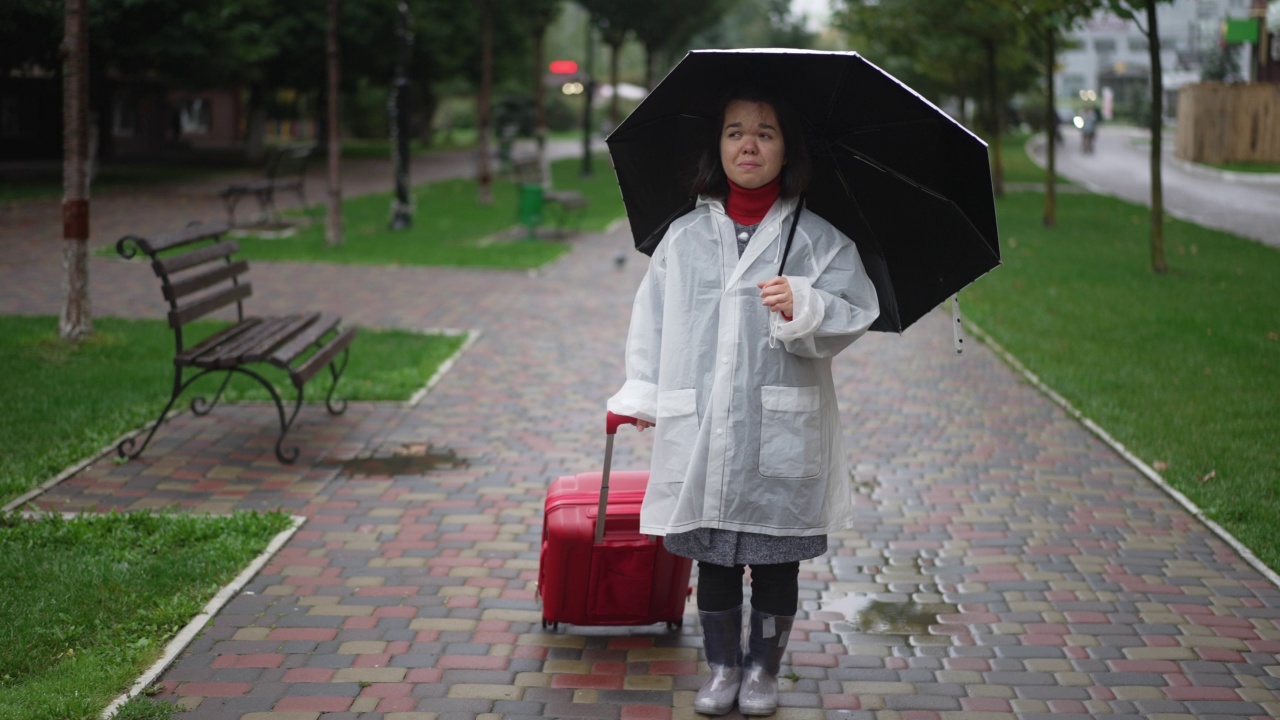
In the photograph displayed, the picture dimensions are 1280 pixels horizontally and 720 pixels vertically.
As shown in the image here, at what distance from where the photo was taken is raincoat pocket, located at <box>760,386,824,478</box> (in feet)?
12.7

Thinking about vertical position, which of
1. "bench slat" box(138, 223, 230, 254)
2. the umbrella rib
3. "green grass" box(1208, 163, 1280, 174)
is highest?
"green grass" box(1208, 163, 1280, 174)

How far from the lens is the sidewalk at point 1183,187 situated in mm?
21745

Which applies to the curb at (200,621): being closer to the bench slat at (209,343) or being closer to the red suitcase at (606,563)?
the red suitcase at (606,563)

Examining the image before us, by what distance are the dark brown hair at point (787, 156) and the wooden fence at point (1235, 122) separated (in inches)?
1475

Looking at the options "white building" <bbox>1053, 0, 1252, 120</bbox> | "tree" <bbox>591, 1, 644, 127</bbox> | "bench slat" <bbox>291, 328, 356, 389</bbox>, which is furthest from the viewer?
"white building" <bbox>1053, 0, 1252, 120</bbox>

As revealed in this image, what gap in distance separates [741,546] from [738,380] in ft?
1.65

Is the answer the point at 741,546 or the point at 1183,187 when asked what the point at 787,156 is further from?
the point at 1183,187

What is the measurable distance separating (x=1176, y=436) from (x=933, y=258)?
407 centimetres

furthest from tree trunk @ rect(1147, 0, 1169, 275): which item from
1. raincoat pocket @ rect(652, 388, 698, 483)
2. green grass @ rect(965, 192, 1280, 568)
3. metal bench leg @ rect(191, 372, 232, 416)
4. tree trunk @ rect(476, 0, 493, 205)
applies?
tree trunk @ rect(476, 0, 493, 205)

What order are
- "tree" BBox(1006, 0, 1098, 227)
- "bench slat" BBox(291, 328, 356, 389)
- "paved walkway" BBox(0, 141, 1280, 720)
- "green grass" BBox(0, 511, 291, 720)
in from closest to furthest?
"green grass" BBox(0, 511, 291, 720), "paved walkway" BBox(0, 141, 1280, 720), "bench slat" BBox(291, 328, 356, 389), "tree" BBox(1006, 0, 1098, 227)

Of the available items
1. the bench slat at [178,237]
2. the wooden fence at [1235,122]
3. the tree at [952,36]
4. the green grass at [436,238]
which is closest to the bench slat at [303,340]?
the bench slat at [178,237]

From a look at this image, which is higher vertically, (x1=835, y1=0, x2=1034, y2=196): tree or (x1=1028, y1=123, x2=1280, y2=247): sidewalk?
(x1=835, y1=0, x2=1034, y2=196): tree

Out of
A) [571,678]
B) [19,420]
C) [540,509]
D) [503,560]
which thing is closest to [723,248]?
[571,678]

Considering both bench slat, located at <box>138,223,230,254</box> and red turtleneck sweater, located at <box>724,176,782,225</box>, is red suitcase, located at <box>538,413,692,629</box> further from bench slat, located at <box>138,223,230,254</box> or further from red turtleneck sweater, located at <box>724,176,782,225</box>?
bench slat, located at <box>138,223,230,254</box>
